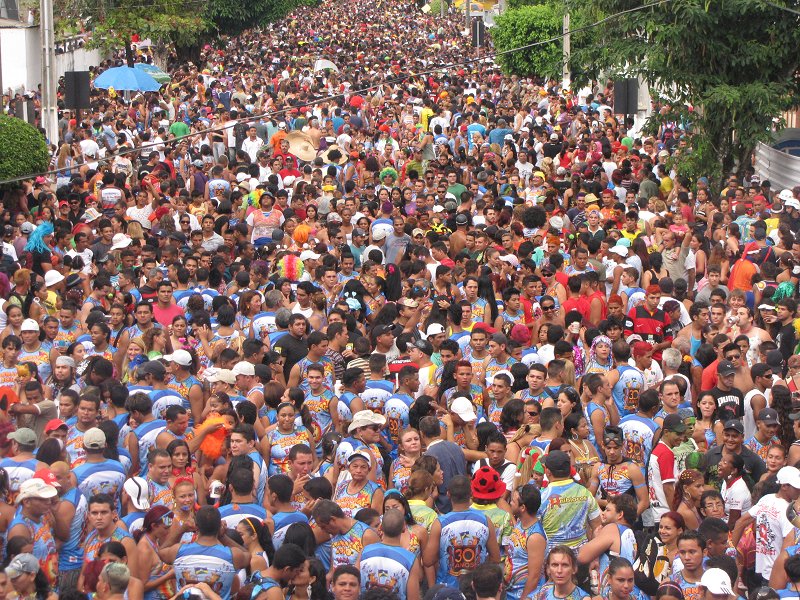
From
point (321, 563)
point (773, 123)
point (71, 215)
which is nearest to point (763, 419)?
point (321, 563)

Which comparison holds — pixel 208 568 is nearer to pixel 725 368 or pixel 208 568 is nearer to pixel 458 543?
pixel 458 543

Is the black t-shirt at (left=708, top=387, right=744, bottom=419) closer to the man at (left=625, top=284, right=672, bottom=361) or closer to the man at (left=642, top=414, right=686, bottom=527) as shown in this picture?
the man at (left=642, top=414, right=686, bottom=527)

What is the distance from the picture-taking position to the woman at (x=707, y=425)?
9.48 meters

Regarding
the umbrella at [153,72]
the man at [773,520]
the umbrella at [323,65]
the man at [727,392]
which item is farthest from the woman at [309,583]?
the umbrella at [323,65]

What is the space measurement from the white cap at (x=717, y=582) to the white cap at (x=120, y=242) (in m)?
8.78

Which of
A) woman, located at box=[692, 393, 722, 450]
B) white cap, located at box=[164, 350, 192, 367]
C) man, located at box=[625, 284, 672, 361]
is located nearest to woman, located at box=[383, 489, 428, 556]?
woman, located at box=[692, 393, 722, 450]

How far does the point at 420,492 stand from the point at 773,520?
6.69ft

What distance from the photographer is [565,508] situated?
25.9 feet

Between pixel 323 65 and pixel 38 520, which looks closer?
pixel 38 520

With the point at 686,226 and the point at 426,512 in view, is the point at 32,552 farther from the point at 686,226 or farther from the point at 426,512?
the point at 686,226

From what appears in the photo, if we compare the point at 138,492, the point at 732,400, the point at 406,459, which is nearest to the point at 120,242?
the point at 406,459

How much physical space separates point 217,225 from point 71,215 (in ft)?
6.95

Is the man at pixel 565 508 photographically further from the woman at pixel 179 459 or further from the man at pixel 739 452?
the woman at pixel 179 459

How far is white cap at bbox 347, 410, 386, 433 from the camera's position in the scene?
29.1 feet
